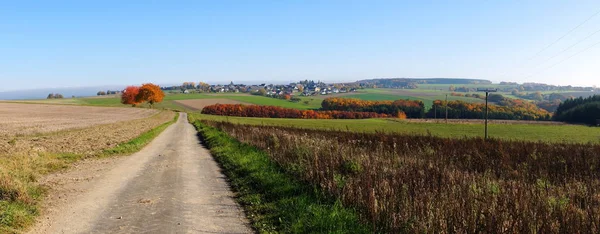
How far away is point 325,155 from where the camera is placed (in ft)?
43.8

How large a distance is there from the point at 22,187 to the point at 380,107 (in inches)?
4776

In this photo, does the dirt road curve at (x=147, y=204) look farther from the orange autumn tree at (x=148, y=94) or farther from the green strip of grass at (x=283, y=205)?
the orange autumn tree at (x=148, y=94)

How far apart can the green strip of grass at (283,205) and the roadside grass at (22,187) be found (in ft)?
14.2

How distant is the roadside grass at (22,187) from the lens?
7160 mm

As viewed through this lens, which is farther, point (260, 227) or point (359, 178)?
point (359, 178)

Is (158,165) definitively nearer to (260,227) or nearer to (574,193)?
(260,227)

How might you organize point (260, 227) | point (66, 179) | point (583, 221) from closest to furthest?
point (583, 221) < point (260, 227) < point (66, 179)

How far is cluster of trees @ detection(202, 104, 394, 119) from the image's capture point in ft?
Result: 372

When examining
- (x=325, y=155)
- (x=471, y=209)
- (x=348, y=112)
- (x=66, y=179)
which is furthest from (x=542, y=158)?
(x=348, y=112)

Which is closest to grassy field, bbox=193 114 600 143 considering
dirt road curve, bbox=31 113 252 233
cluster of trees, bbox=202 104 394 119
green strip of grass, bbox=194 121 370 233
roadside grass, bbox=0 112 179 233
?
green strip of grass, bbox=194 121 370 233

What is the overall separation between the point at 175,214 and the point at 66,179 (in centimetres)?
624

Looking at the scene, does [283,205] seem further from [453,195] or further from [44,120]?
[44,120]

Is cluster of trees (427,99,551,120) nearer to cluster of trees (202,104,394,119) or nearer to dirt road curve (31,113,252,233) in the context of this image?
cluster of trees (202,104,394,119)

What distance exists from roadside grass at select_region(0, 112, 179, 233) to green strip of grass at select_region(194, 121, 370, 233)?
4.32 metres
